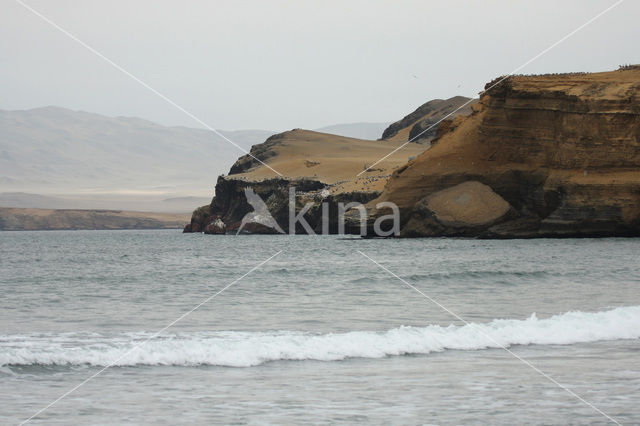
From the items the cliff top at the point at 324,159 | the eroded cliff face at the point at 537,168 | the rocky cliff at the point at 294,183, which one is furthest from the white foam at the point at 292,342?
the cliff top at the point at 324,159

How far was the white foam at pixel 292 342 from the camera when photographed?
1322cm

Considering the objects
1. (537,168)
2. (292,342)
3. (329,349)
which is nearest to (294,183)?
(537,168)

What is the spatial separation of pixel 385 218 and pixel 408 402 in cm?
4924

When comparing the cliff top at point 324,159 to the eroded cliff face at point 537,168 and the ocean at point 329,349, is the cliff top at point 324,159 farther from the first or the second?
the ocean at point 329,349

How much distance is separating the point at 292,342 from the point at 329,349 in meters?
0.82

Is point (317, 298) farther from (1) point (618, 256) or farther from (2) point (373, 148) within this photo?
(2) point (373, 148)

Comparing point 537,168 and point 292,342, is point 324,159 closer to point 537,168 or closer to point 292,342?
point 537,168

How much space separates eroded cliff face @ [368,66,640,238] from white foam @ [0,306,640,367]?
121 feet

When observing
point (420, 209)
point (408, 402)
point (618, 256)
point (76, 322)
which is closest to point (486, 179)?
point (420, 209)

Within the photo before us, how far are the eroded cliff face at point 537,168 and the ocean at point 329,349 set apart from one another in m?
24.8

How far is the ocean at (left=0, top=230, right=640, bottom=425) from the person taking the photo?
9.88m

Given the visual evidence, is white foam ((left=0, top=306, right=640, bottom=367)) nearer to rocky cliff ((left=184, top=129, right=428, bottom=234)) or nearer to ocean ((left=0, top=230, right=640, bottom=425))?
ocean ((left=0, top=230, right=640, bottom=425))

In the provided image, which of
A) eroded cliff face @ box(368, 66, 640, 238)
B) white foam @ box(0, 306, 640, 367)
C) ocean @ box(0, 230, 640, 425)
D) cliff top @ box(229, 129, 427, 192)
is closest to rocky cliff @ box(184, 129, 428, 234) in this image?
cliff top @ box(229, 129, 427, 192)

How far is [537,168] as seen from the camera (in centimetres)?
5666
